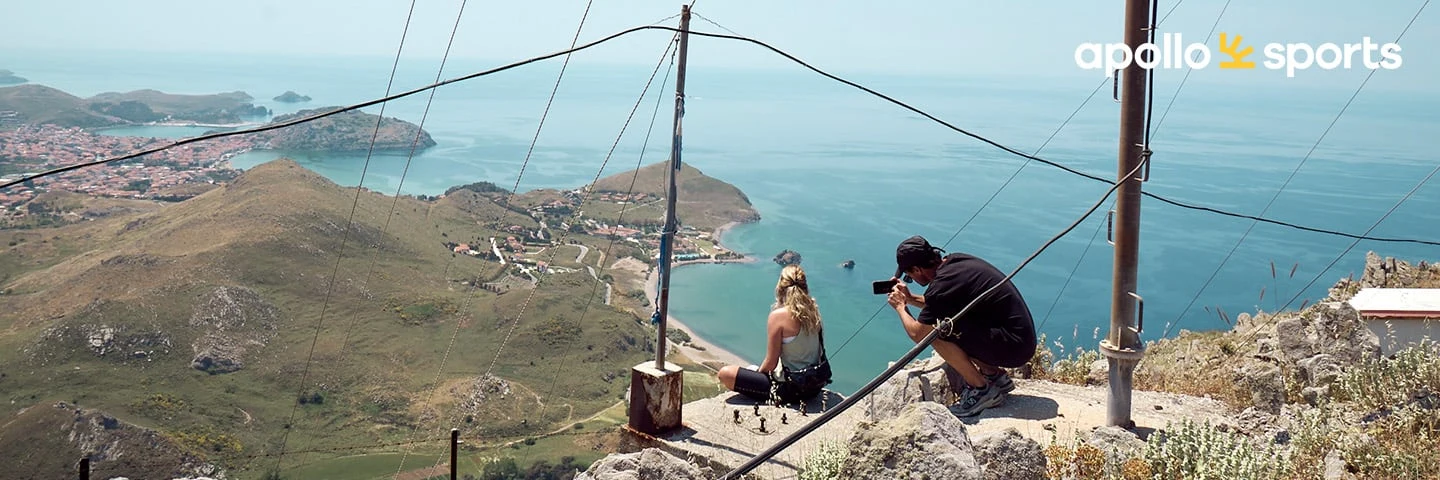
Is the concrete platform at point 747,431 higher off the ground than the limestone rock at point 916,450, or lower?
lower

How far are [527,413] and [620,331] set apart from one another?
14983 mm

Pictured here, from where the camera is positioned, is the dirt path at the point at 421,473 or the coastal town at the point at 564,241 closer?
the dirt path at the point at 421,473

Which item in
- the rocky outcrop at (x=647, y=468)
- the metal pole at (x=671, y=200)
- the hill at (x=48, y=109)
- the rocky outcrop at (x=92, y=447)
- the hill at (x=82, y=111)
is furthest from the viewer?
the hill at (x=82, y=111)

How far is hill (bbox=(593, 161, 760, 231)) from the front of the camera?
396 feet

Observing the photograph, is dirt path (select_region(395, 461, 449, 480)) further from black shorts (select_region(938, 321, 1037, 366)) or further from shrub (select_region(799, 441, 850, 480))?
shrub (select_region(799, 441, 850, 480))

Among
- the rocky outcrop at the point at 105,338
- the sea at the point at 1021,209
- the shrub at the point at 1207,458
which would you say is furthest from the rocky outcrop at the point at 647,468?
the rocky outcrop at the point at 105,338

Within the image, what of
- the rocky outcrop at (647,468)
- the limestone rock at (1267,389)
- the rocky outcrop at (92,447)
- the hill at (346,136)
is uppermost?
the limestone rock at (1267,389)

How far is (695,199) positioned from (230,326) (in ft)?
201

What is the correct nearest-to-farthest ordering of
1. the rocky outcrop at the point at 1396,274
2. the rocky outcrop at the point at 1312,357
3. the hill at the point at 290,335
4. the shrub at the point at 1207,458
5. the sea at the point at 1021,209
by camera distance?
the shrub at the point at 1207,458, the rocky outcrop at the point at 1312,357, the rocky outcrop at the point at 1396,274, the hill at the point at 290,335, the sea at the point at 1021,209

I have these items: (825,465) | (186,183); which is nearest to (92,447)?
(825,465)

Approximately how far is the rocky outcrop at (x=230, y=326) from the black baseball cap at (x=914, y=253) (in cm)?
8281

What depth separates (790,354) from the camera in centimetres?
623

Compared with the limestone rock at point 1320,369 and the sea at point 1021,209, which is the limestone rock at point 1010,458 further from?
the sea at point 1021,209

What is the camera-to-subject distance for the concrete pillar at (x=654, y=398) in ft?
19.3
